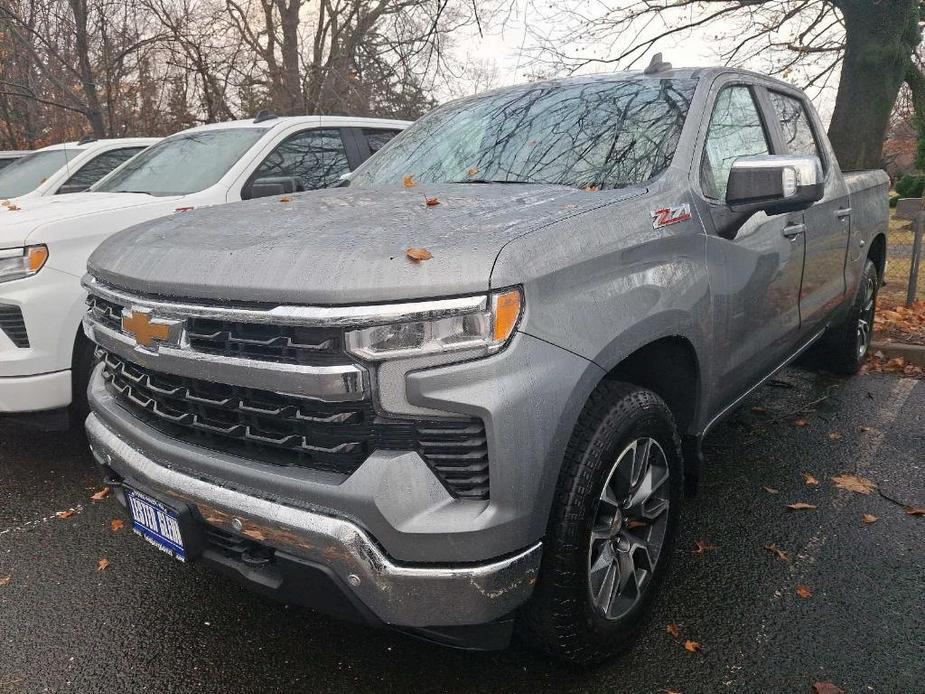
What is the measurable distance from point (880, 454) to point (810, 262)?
1.20 meters

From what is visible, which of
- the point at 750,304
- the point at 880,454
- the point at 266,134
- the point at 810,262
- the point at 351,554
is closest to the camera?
the point at 351,554

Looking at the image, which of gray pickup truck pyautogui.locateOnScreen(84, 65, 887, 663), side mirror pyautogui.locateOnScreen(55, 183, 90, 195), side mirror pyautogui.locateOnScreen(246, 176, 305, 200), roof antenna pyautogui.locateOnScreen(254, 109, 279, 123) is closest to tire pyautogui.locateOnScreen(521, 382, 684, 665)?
gray pickup truck pyautogui.locateOnScreen(84, 65, 887, 663)

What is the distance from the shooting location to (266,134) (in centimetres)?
536

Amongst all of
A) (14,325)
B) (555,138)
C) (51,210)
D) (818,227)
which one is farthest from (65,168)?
(818,227)

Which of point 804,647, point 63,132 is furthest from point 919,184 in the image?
point 804,647

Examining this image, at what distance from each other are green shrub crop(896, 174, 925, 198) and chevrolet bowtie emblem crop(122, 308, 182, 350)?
110 ft

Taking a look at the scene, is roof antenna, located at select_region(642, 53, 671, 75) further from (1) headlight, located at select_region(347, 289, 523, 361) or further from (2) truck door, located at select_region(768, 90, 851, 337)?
(1) headlight, located at select_region(347, 289, 523, 361)

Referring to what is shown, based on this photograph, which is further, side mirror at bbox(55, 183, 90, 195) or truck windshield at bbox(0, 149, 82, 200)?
truck windshield at bbox(0, 149, 82, 200)

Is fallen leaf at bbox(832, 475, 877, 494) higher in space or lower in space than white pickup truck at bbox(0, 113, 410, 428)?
lower

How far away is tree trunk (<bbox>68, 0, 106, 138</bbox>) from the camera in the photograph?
9.70 metres

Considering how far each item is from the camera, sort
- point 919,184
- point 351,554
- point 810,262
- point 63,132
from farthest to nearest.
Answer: point 919,184 < point 63,132 < point 810,262 < point 351,554

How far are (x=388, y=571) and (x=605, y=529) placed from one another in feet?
2.44

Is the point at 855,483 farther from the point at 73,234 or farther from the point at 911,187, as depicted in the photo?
the point at 911,187

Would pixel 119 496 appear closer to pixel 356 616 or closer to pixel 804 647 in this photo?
pixel 356 616
